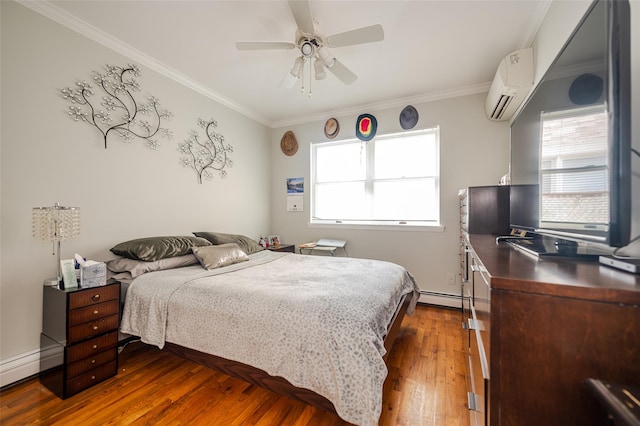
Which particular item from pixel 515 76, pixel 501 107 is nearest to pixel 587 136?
A: pixel 515 76

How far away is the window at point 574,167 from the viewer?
749mm

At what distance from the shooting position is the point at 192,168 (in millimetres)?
2941

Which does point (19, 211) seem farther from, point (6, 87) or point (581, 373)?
point (581, 373)

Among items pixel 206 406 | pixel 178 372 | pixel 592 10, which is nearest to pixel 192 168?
pixel 178 372

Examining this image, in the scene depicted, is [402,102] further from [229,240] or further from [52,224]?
[52,224]

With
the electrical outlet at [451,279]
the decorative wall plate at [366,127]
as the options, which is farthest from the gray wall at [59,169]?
the electrical outlet at [451,279]

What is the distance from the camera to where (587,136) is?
0.80m

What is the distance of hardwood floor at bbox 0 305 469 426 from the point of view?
1408mm

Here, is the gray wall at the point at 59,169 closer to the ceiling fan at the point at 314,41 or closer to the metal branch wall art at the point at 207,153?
the metal branch wall art at the point at 207,153

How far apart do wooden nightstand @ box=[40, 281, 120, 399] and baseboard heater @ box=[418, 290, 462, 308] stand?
316 cm

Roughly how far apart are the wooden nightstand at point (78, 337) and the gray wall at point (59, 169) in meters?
0.20

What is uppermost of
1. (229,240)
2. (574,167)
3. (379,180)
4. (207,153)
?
(207,153)

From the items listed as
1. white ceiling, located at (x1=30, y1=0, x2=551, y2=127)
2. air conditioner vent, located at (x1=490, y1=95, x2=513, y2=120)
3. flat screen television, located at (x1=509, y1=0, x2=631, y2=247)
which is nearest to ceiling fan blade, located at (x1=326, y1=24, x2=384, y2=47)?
white ceiling, located at (x1=30, y1=0, x2=551, y2=127)

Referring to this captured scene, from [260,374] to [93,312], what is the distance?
125cm
